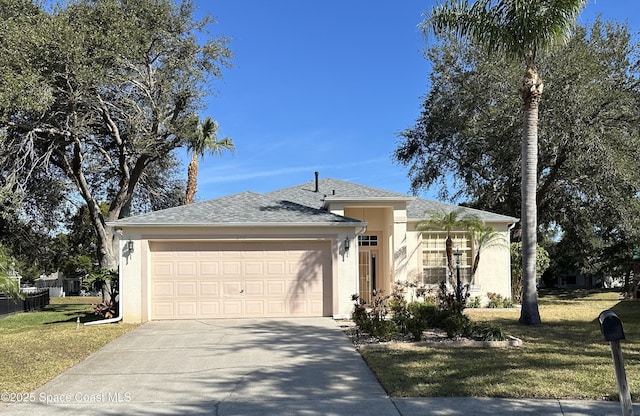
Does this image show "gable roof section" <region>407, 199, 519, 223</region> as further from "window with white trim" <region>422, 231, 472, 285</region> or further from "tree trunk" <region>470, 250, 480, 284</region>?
"tree trunk" <region>470, 250, 480, 284</region>

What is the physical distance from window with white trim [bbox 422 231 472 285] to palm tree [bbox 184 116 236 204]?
966cm

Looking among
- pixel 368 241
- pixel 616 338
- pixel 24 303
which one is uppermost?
pixel 368 241

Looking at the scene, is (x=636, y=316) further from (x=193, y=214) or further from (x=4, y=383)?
(x=4, y=383)

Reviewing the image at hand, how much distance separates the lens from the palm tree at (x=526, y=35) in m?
12.9

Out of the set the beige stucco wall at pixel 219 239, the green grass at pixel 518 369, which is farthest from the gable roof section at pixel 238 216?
the green grass at pixel 518 369

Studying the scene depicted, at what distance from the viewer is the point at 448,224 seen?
59.3 ft

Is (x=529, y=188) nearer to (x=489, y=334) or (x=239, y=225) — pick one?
(x=489, y=334)

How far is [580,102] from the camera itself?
19.4 m

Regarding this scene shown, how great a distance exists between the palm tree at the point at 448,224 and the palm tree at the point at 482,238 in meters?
0.27

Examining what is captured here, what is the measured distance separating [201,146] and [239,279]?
355 inches

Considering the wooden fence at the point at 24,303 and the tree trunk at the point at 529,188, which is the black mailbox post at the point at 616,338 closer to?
the tree trunk at the point at 529,188

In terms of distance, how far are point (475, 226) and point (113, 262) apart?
13728 mm

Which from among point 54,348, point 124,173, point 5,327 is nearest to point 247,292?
point 54,348

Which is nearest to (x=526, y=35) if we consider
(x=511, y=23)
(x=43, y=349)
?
(x=511, y=23)
